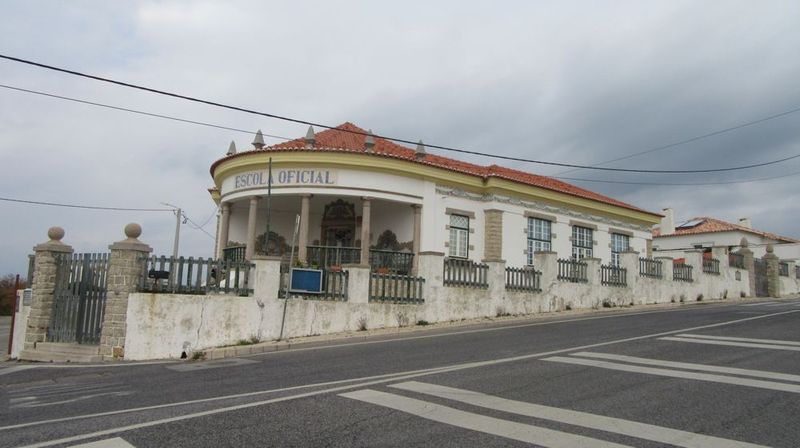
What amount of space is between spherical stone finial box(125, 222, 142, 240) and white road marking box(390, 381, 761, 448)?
894cm

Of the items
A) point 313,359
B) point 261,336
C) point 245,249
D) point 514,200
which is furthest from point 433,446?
point 514,200

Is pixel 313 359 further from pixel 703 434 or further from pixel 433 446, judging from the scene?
pixel 703 434

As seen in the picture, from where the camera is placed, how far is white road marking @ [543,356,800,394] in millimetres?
6824

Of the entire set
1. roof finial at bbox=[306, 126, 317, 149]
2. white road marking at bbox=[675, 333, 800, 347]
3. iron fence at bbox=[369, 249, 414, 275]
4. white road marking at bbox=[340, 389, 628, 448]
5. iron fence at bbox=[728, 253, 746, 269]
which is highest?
roof finial at bbox=[306, 126, 317, 149]

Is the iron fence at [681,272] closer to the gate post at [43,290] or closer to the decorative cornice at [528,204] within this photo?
the decorative cornice at [528,204]

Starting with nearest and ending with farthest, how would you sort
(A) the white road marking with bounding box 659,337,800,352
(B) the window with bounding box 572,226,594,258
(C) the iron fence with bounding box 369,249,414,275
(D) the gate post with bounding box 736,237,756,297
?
1. (A) the white road marking with bounding box 659,337,800,352
2. (C) the iron fence with bounding box 369,249,414,275
3. (B) the window with bounding box 572,226,594,258
4. (D) the gate post with bounding box 736,237,756,297

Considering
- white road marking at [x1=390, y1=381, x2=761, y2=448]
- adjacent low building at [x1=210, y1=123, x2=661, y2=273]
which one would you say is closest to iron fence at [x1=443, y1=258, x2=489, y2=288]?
adjacent low building at [x1=210, y1=123, x2=661, y2=273]

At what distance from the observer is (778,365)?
8.14 metres

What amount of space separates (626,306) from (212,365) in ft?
52.9

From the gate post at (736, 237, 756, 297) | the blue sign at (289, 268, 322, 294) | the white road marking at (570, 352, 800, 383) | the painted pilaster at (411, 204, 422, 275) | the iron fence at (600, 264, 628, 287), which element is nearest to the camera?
the white road marking at (570, 352, 800, 383)

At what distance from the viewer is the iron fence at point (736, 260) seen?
27672 millimetres

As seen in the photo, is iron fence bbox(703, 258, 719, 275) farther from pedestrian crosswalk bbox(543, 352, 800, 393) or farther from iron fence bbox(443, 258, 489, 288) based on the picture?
pedestrian crosswalk bbox(543, 352, 800, 393)

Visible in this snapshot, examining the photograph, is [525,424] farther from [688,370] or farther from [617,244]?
[617,244]

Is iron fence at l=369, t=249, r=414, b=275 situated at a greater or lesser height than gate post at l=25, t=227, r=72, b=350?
greater
